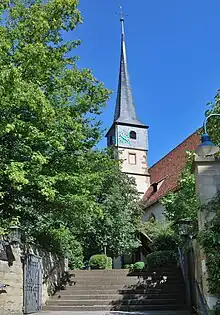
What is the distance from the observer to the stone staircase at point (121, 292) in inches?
427

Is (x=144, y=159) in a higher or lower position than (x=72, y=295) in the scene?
higher

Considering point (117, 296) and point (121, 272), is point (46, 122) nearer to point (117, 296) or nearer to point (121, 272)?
point (117, 296)

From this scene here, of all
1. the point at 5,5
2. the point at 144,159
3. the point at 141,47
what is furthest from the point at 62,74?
the point at 144,159

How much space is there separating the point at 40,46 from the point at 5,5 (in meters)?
2.11

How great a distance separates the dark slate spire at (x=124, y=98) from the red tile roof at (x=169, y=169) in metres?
6.59

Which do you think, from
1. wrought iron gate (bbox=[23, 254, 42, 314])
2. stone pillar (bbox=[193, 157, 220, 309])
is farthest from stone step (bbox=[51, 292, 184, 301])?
stone pillar (bbox=[193, 157, 220, 309])

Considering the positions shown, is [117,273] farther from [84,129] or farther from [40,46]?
[40,46]

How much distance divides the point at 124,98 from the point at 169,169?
11752mm

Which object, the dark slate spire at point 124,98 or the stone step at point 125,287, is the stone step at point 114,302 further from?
the dark slate spire at point 124,98

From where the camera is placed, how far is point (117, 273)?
13.9m

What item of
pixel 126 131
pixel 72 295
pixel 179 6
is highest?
pixel 126 131

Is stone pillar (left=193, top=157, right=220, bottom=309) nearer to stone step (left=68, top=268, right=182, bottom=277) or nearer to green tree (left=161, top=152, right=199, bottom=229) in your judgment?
green tree (left=161, top=152, right=199, bottom=229)

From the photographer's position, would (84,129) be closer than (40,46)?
No

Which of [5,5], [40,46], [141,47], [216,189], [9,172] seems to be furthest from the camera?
[141,47]
